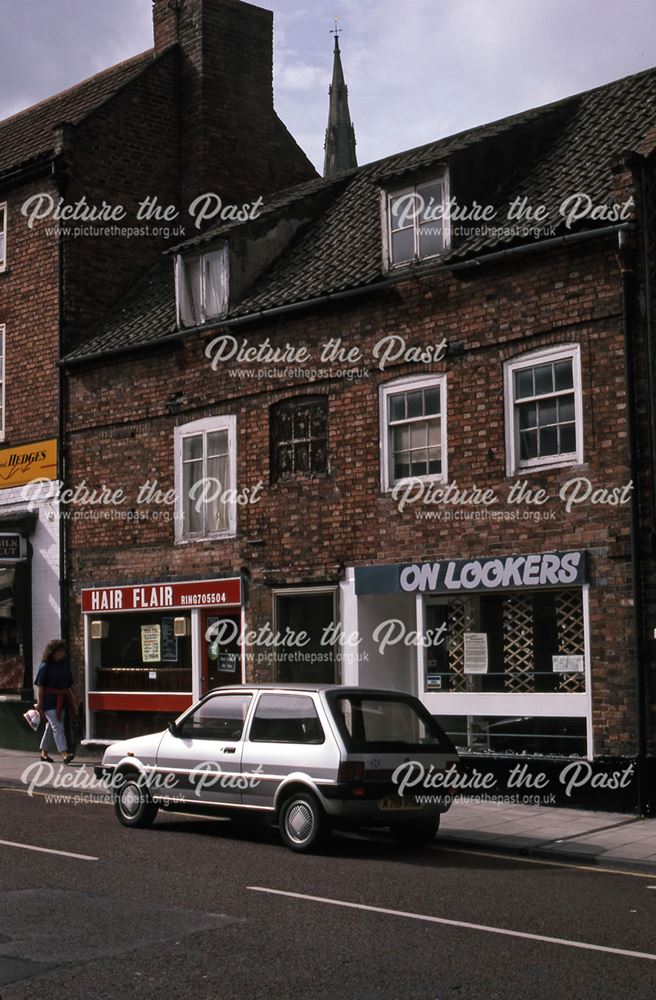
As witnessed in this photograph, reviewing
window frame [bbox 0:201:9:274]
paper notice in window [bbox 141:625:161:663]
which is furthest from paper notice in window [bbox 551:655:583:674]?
window frame [bbox 0:201:9:274]

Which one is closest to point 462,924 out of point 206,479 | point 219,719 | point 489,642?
point 219,719

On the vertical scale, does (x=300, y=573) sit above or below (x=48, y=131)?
below

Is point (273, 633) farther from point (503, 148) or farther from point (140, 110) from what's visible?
point (140, 110)

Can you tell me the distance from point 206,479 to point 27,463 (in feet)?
15.0

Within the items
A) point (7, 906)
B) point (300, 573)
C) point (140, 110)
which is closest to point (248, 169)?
point (140, 110)

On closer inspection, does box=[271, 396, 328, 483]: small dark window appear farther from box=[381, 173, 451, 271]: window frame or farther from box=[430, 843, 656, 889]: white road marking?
box=[430, 843, 656, 889]: white road marking

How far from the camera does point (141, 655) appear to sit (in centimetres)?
2086

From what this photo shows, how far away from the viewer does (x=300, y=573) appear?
60.1 ft

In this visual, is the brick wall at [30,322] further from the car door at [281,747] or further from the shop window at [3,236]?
the car door at [281,747]

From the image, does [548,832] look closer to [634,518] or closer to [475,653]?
[475,653]

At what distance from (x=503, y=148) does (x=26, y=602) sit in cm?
1132

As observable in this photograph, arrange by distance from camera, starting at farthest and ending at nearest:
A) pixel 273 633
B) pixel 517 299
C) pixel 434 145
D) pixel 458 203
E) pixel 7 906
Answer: pixel 434 145 < pixel 273 633 < pixel 458 203 < pixel 517 299 < pixel 7 906

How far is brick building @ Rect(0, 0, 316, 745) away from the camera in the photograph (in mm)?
22578

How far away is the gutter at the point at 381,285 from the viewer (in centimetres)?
1517
